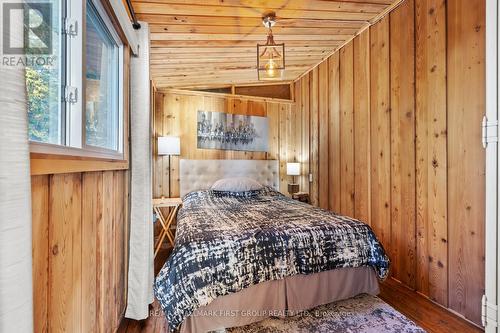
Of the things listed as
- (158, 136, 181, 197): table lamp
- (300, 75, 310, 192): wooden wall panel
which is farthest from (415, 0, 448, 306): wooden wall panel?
(158, 136, 181, 197): table lamp

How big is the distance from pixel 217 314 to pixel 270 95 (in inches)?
149

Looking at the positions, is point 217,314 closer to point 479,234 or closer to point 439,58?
point 479,234

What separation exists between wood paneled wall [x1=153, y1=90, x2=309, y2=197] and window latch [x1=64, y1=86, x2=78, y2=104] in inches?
103

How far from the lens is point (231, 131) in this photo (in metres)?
4.12

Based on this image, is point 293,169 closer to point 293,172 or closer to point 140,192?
point 293,172

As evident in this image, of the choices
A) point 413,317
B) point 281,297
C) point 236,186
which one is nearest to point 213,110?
point 236,186

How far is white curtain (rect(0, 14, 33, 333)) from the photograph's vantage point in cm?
50

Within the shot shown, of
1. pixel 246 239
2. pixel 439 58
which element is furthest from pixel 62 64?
pixel 439 58

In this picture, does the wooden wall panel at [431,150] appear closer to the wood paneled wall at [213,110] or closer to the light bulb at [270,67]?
the light bulb at [270,67]

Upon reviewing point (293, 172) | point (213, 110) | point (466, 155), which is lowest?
point (293, 172)

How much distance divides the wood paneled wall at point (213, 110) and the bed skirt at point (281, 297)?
2282 millimetres

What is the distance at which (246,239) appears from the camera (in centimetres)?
172

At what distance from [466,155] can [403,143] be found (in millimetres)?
600

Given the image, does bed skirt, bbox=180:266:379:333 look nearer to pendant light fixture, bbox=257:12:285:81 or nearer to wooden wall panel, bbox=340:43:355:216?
wooden wall panel, bbox=340:43:355:216
